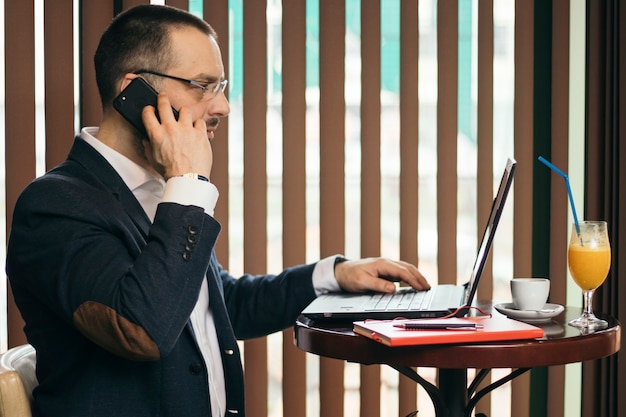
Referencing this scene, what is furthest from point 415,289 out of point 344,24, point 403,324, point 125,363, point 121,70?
point 344,24

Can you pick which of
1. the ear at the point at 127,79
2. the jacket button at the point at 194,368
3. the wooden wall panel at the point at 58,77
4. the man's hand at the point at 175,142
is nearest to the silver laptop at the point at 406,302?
the jacket button at the point at 194,368

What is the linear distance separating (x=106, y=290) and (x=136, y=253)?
154 millimetres

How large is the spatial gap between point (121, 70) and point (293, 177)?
0.99 m

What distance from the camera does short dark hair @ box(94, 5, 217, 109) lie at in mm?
1471

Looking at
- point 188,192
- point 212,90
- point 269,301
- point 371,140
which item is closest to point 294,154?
point 371,140

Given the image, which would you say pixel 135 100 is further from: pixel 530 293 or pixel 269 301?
pixel 530 293

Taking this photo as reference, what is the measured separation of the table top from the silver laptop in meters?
0.06

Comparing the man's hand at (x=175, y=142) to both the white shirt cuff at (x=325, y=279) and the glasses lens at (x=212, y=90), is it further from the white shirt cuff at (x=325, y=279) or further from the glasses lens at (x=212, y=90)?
the white shirt cuff at (x=325, y=279)

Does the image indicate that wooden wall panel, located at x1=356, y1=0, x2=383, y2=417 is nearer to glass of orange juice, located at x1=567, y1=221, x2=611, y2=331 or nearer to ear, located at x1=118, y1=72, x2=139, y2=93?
glass of orange juice, located at x1=567, y1=221, x2=611, y2=331

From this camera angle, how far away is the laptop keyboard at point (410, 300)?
1.38 metres

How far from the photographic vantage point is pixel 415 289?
171cm

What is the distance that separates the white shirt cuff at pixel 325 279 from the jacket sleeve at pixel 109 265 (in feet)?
1.63

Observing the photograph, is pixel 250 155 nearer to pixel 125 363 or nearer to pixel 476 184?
pixel 476 184

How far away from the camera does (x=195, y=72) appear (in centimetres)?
148
